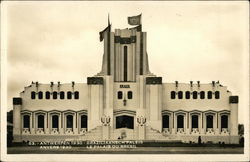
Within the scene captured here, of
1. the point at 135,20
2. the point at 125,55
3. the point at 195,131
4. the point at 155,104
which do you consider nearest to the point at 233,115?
the point at 195,131

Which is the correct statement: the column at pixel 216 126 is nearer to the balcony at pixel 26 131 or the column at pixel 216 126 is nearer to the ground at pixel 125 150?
the ground at pixel 125 150

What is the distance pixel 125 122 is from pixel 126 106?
18cm

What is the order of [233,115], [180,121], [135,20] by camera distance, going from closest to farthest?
[135,20] → [233,115] → [180,121]

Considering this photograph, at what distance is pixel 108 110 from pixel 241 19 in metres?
1.82

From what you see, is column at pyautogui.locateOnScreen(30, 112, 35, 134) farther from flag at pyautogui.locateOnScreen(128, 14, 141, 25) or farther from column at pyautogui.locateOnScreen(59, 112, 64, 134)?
flag at pyautogui.locateOnScreen(128, 14, 141, 25)

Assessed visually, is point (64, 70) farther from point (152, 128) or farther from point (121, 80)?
point (152, 128)

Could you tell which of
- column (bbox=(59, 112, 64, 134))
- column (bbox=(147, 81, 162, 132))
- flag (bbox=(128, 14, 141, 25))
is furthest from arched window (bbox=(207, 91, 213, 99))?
column (bbox=(59, 112, 64, 134))

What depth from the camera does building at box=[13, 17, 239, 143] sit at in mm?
6551

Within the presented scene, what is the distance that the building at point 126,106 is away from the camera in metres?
6.55

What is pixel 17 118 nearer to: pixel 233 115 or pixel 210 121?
pixel 210 121

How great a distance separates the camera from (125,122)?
6590 millimetres

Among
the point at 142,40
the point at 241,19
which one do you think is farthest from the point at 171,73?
the point at 241,19

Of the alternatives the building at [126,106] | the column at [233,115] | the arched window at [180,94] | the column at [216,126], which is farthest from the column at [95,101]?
the column at [233,115]

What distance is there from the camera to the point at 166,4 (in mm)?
6414
